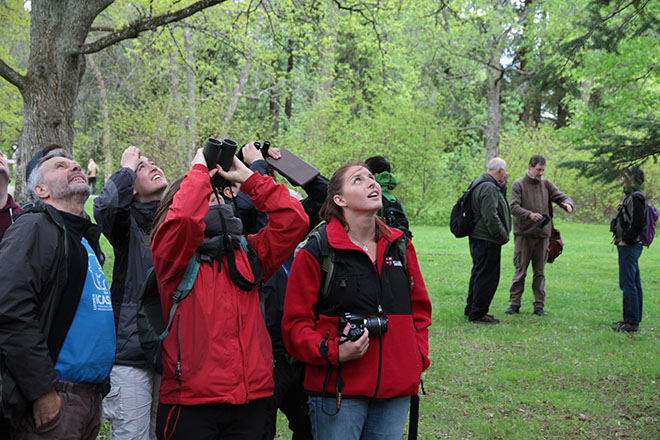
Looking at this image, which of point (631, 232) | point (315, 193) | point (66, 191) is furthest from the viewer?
point (631, 232)

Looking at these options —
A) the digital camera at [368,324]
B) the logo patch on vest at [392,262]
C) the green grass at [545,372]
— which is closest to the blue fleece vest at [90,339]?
the digital camera at [368,324]

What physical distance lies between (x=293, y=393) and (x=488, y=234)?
5.65m

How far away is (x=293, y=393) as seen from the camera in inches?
143

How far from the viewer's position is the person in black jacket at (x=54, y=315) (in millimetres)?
2580

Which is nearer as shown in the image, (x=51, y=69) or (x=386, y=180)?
(x=386, y=180)

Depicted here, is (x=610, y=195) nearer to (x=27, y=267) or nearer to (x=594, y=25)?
(x=594, y=25)

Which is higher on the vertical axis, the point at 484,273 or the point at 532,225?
the point at 532,225

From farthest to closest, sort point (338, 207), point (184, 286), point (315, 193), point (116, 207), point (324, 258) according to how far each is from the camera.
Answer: point (315, 193)
point (116, 207)
point (338, 207)
point (324, 258)
point (184, 286)

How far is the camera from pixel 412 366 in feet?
10.1

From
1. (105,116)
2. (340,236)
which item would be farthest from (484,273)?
(105,116)

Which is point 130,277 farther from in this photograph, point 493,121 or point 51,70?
point 493,121

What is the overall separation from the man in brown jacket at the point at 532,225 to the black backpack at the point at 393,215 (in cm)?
366

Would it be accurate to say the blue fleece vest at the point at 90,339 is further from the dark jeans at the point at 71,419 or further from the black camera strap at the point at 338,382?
the black camera strap at the point at 338,382

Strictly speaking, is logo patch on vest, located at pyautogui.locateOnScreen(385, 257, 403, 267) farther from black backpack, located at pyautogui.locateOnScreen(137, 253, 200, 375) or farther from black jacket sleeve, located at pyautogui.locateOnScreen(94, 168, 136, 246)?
black jacket sleeve, located at pyautogui.locateOnScreen(94, 168, 136, 246)
